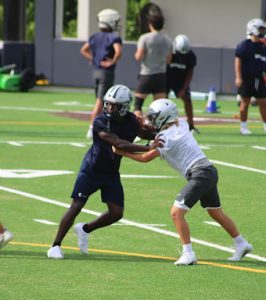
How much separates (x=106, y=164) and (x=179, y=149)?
73 cm

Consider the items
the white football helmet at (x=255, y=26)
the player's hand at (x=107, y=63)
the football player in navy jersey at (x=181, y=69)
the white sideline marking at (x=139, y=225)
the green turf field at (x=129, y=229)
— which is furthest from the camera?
the football player in navy jersey at (x=181, y=69)

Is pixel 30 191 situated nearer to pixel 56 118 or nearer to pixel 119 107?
pixel 119 107

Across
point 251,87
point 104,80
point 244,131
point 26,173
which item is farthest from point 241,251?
point 244,131

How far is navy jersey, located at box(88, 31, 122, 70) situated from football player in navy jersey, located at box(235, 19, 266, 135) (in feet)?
7.55

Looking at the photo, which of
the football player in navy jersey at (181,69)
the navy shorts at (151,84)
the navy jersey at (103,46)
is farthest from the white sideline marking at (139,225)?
the football player in navy jersey at (181,69)

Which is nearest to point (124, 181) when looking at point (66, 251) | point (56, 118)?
point (66, 251)

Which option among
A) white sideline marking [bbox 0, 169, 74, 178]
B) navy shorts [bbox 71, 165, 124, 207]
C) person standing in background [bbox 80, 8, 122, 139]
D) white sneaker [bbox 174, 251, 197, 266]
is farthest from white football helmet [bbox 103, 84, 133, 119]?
person standing in background [bbox 80, 8, 122, 139]

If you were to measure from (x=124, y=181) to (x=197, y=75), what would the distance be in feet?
48.9

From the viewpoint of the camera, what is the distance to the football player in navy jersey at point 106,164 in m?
11.2

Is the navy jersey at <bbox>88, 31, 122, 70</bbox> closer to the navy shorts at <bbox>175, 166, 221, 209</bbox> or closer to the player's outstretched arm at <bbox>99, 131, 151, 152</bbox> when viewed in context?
the player's outstretched arm at <bbox>99, 131, 151, 152</bbox>

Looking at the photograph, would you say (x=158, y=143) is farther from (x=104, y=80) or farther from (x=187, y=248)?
(x=104, y=80)

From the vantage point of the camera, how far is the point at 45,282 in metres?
10.1

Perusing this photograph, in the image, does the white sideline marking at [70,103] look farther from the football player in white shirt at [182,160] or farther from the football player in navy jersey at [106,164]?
the football player in white shirt at [182,160]

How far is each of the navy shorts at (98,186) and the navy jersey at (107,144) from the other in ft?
0.19
